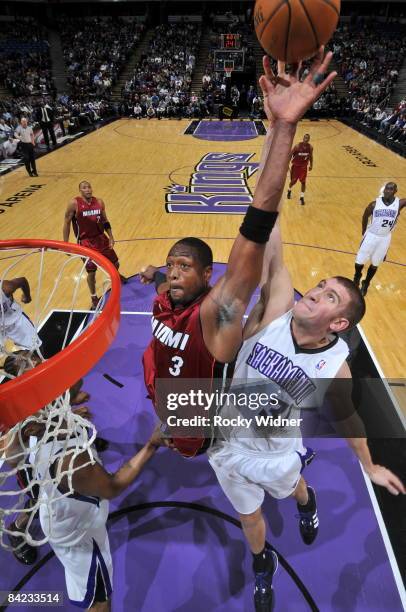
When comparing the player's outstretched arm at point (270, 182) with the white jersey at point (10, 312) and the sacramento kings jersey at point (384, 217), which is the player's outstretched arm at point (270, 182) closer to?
the white jersey at point (10, 312)

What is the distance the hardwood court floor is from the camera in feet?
19.9

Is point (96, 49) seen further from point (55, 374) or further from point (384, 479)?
point (384, 479)

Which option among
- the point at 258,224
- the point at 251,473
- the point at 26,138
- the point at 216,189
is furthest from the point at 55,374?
the point at 26,138

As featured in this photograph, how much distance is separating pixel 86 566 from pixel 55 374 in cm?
131

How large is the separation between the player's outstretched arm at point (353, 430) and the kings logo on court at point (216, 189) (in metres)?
7.02

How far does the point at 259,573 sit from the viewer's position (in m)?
2.45

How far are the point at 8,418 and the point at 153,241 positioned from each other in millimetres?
6421

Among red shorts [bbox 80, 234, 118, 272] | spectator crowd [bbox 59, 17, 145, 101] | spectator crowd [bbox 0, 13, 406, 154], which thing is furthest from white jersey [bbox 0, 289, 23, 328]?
spectator crowd [bbox 59, 17, 145, 101]

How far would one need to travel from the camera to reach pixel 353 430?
2.30 metres

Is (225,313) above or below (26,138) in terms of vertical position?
above

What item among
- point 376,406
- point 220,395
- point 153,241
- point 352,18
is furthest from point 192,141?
point 352,18

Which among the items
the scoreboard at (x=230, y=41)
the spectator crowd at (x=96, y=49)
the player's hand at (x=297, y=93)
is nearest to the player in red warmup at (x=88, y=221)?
the player's hand at (x=297, y=93)

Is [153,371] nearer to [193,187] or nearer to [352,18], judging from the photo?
[193,187]

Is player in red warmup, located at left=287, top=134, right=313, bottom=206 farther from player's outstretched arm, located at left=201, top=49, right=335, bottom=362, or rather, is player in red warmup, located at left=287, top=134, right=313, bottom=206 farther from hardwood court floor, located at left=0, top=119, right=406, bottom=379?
player's outstretched arm, located at left=201, top=49, right=335, bottom=362
